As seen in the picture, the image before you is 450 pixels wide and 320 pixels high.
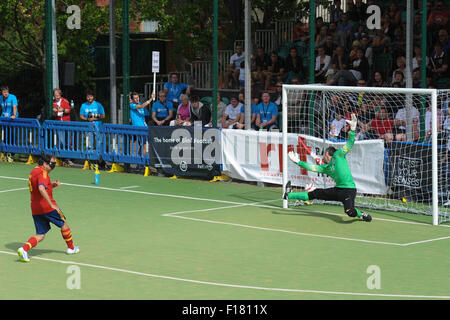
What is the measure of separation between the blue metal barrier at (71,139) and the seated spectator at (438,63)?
375 inches

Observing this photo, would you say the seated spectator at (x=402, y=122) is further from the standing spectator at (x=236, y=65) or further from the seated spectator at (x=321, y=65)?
the standing spectator at (x=236, y=65)

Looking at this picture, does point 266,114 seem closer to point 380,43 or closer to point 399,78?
point 399,78

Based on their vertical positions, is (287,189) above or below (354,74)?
below

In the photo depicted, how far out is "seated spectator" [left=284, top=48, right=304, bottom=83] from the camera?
27.4 meters

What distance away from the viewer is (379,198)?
2000cm

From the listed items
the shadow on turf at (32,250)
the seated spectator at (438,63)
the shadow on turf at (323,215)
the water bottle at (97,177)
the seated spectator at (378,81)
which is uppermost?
the seated spectator at (438,63)

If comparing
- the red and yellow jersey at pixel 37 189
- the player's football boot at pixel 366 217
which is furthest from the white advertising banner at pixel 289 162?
the red and yellow jersey at pixel 37 189

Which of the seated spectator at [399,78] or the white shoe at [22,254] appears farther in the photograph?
the seated spectator at [399,78]

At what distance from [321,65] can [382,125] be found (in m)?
6.35

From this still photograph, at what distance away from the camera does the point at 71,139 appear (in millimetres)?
26188

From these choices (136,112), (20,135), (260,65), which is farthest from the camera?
(260,65)

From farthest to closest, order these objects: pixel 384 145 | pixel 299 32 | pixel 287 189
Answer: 1. pixel 299 32
2. pixel 384 145
3. pixel 287 189

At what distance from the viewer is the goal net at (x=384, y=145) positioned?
19172 mm

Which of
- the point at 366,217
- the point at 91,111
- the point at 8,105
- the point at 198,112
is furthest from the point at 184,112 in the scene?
the point at 366,217
